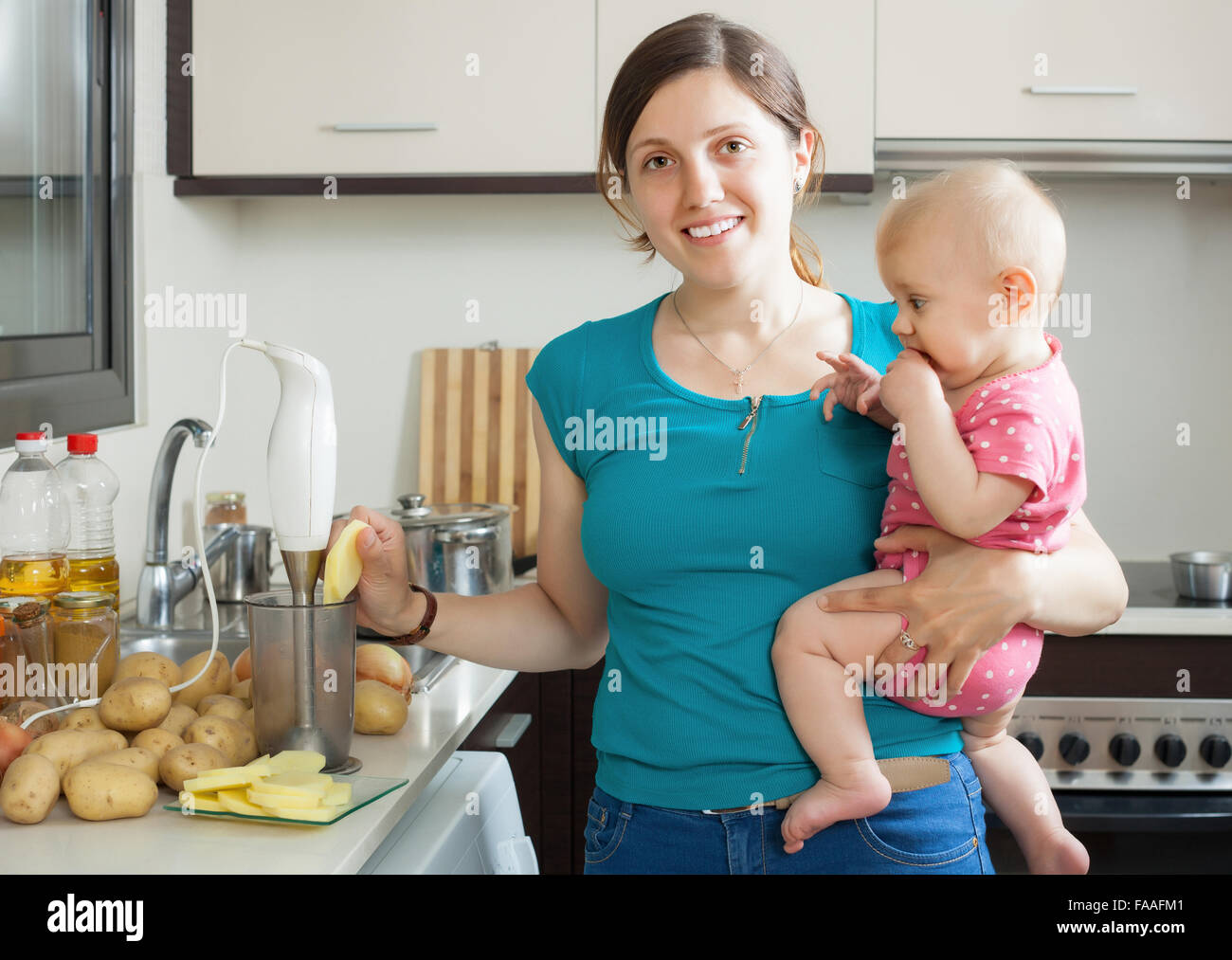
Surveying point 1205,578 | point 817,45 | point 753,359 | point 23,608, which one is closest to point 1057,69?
point 817,45

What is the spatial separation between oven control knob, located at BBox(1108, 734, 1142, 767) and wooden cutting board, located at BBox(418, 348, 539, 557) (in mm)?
1139

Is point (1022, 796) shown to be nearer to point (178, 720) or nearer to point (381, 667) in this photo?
point (381, 667)

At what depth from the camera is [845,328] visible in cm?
119

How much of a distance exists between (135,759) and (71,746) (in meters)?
0.06

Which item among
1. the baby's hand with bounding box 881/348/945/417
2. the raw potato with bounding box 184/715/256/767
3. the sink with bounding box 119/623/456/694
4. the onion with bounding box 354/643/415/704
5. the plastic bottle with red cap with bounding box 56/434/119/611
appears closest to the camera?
the baby's hand with bounding box 881/348/945/417

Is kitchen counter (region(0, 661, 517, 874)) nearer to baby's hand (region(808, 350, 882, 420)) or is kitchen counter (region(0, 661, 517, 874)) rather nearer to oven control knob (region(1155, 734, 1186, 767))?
baby's hand (region(808, 350, 882, 420))

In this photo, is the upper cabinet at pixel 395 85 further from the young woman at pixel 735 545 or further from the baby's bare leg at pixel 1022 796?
the baby's bare leg at pixel 1022 796

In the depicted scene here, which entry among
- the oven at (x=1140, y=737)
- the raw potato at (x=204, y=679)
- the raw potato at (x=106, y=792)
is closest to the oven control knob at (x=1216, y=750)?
the oven at (x=1140, y=737)

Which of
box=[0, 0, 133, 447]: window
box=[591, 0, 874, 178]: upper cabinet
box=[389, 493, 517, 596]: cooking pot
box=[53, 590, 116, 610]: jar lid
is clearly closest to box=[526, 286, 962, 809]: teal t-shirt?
box=[53, 590, 116, 610]: jar lid

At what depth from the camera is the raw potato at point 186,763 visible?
3.50 ft

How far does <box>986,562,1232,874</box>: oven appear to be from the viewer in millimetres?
1916

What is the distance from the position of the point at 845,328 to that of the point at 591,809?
54cm
